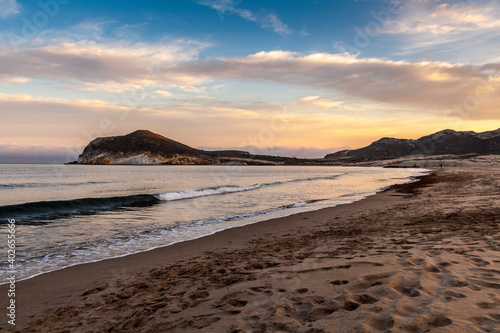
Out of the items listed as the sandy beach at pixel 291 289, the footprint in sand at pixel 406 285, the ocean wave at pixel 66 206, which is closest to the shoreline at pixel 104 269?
the sandy beach at pixel 291 289

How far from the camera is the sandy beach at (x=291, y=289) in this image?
3.50 m

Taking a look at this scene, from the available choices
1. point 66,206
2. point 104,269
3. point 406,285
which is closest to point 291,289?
point 406,285

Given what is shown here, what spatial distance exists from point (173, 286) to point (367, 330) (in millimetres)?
3590

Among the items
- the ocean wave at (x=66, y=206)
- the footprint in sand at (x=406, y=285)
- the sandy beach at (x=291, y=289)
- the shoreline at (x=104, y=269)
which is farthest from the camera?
the ocean wave at (x=66, y=206)

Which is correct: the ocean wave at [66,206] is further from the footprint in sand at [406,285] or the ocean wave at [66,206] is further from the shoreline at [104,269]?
the footprint in sand at [406,285]

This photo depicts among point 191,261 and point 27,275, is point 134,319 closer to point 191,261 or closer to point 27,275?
point 191,261

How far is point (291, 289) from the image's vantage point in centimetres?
457

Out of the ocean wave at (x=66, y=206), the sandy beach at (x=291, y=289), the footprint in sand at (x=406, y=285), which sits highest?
the footprint in sand at (x=406, y=285)

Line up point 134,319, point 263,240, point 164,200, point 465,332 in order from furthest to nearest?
point 164,200
point 263,240
point 134,319
point 465,332

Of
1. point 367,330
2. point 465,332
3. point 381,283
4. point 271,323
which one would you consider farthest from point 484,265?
point 271,323

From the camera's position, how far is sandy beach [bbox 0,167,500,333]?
138 inches

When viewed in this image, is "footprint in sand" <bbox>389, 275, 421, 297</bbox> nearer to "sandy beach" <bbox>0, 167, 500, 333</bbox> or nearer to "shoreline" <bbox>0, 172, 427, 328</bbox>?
"sandy beach" <bbox>0, 167, 500, 333</bbox>

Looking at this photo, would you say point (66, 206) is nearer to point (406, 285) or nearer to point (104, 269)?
point (104, 269)

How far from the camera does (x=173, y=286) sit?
18.3 ft
